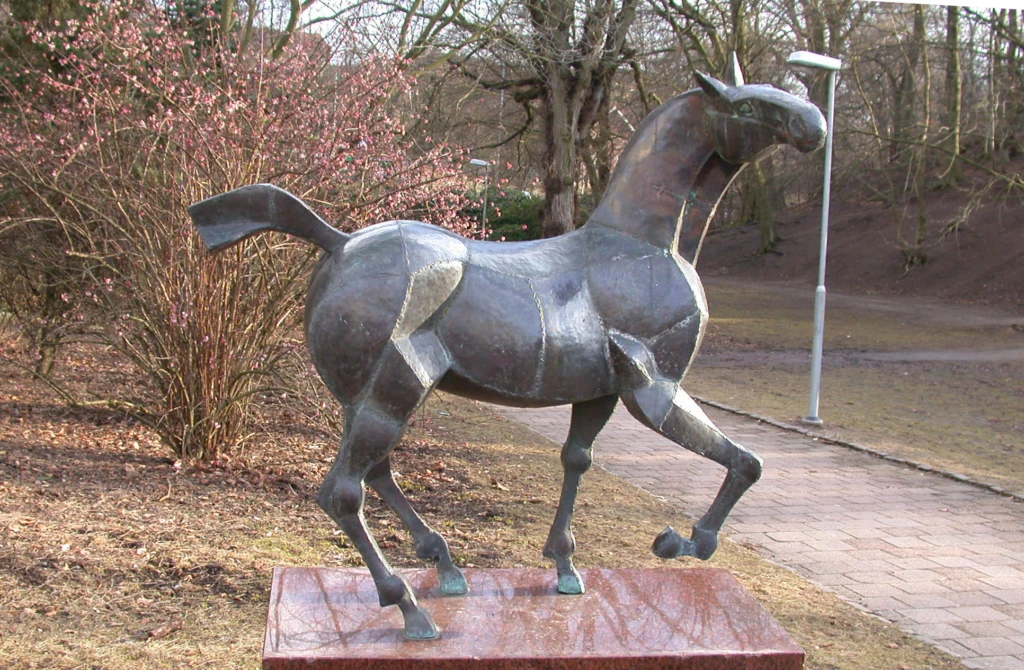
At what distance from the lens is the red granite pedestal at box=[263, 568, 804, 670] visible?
10.4ft

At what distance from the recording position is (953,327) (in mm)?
20734

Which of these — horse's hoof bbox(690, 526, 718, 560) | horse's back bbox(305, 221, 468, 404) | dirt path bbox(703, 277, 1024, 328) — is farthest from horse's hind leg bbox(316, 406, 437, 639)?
dirt path bbox(703, 277, 1024, 328)

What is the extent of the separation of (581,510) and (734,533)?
111cm

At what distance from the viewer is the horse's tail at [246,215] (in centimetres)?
314

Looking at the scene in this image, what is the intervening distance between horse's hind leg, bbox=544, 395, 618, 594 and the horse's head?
1.08 m

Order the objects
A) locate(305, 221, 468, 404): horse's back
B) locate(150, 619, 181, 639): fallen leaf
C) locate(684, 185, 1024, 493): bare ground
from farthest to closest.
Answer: locate(684, 185, 1024, 493): bare ground < locate(150, 619, 181, 639): fallen leaf < locate(305, 221, 468, 404): horse's back

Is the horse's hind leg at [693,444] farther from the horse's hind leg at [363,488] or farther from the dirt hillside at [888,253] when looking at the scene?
the dirt hillside at [888,253]

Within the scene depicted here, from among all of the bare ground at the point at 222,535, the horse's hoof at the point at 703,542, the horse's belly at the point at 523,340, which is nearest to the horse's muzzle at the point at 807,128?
the horse's belly at the point at 523,340

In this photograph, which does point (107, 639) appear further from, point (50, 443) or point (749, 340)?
point (749, 340)

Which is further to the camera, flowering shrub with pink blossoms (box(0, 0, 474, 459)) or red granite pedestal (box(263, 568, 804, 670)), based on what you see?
flowering shrub with pink blossoms (box(0, 0, 474, 459))

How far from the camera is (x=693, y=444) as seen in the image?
330cm

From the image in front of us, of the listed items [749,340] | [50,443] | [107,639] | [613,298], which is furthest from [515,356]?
[749,340]

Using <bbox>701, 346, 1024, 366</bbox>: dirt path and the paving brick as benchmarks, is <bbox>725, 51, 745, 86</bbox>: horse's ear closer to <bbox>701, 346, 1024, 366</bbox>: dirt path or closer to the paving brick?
the paving brick

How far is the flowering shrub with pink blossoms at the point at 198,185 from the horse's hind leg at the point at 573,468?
3682 mm
